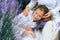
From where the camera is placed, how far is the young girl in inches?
55.2

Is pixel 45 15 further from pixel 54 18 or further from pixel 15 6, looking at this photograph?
pixel 15 6

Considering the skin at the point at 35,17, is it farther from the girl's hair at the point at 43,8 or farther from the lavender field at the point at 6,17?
the lavender field at the point at 6,17

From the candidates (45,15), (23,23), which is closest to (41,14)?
(45,15)

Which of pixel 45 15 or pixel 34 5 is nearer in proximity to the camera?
pixel 45 15

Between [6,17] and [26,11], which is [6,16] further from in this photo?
[26,11]

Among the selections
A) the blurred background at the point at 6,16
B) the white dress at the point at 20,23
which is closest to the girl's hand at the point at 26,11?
the white dress at the point at 20,23

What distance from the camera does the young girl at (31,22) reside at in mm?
1403

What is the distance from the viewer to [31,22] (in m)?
1.47

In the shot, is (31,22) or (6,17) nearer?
(6,17)

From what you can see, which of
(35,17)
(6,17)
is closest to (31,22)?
(35,17)

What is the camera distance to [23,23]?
145cm

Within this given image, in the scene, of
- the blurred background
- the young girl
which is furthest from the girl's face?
the blurred background

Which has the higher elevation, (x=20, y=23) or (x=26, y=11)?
(x=26, y=11)

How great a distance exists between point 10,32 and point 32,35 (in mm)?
182
